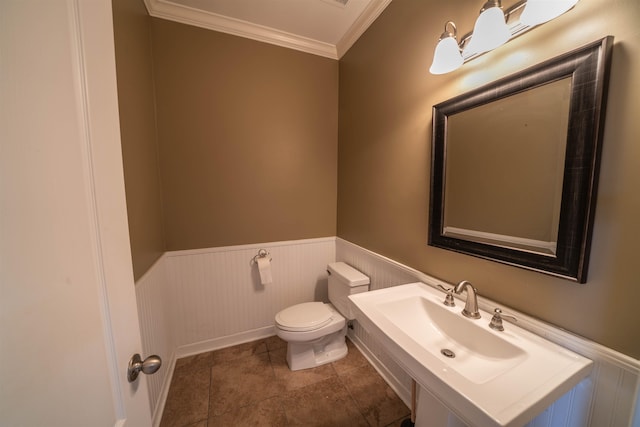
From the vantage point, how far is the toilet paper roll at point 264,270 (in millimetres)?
1922

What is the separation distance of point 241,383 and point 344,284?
1015 mm

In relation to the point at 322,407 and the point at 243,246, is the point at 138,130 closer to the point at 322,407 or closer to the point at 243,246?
the point at 243,246

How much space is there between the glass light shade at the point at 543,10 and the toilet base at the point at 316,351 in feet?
6.55

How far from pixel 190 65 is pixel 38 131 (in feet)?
5.71

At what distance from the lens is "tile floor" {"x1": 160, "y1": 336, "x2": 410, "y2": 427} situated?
1.33m

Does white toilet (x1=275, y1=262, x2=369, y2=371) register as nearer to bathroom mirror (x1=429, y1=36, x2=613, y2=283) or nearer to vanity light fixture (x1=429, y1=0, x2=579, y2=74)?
bathroom mirror (x1=429, y1=36, x2=613, y2=283)

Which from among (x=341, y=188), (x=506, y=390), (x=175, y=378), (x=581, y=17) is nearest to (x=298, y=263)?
(x=341, y=188)

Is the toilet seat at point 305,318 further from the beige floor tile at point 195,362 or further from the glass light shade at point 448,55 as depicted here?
the glass light shade at point 448,55

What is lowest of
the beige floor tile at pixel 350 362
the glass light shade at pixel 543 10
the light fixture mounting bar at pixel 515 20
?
the beige floor tile at pixel 350 362

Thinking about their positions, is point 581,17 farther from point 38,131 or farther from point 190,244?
point 190,244

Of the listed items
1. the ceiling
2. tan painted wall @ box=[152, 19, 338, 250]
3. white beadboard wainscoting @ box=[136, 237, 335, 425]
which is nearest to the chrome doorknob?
white beadboard wainscoting @ box=[136, 237, 335, 425]

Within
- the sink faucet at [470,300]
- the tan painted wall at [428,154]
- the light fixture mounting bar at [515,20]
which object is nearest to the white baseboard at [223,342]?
the tan painted wall at [428,154]

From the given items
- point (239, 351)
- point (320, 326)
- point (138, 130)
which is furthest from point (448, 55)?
point (239, 351)

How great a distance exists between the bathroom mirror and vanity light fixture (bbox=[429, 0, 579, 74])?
14 cm
